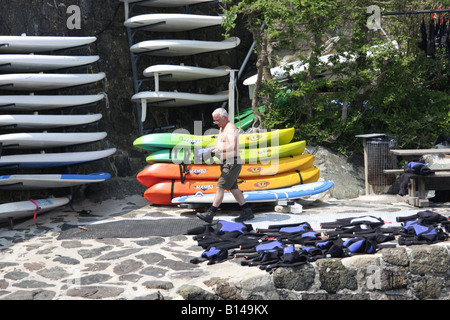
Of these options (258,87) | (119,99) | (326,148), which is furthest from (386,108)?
(119,99)

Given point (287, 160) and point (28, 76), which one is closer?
point (28, 76)

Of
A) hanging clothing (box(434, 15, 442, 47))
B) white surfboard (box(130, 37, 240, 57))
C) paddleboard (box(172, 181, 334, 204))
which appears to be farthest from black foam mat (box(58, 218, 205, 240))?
hanging clothing (box(434, 15, 442, 47))

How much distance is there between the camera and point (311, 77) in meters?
9.92

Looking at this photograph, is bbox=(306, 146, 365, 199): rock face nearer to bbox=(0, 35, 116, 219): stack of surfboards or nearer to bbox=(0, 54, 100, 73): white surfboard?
bbox=(0, 35, 116, 219): stack of surfboards

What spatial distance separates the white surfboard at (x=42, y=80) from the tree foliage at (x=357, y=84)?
2571mm

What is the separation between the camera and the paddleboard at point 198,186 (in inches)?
331

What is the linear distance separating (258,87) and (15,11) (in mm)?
4305

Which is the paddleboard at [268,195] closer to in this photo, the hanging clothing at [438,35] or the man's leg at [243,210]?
the man's leg at [243,210]

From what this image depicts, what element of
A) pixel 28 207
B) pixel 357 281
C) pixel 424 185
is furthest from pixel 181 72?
pixel 357 281

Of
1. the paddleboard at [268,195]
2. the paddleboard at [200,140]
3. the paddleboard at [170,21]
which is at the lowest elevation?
the paddleboard at [268,195]

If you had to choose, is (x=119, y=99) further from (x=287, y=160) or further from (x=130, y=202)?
(x=287, y=160)

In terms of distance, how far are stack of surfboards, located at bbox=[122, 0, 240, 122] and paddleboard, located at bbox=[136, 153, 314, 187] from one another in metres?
1.56

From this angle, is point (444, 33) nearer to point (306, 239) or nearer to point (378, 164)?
point (378, 164)

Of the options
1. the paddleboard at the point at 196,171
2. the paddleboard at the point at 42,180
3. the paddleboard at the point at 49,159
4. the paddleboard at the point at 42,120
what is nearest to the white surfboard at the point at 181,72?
the paddleboard at the point at 42,120
